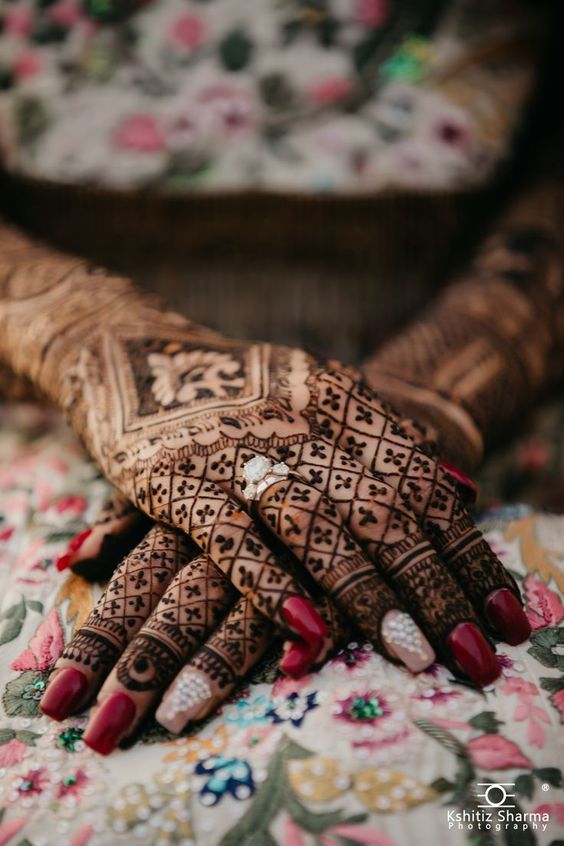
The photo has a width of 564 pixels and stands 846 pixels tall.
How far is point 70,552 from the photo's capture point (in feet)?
2.71

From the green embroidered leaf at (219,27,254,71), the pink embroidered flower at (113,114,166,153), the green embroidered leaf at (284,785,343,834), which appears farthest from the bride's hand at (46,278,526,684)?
the green embroidered leaf at (219,27,254,71)

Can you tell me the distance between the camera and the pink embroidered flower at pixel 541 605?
75 centimetres

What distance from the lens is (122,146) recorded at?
4.29 feet

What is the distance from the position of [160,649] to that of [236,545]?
0.11m

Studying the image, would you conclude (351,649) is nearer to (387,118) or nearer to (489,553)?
(489,553)

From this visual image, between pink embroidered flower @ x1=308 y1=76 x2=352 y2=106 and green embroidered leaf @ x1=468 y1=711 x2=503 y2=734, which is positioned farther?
pink embroidered flower @ x1=308 y1=76 x2=352 y2=106

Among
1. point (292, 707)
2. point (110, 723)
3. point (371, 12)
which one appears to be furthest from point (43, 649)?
point (371, 12)

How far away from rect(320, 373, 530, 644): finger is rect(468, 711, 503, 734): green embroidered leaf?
87 mm

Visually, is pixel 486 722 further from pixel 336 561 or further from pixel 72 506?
pixel 72 506

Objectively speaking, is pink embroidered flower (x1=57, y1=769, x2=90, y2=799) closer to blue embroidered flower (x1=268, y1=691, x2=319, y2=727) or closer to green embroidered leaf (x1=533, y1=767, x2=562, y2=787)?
blue embroidered flower (x1=268, y1=691, x2=319, y2=727)

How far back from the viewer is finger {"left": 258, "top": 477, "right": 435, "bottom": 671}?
67 centimetres

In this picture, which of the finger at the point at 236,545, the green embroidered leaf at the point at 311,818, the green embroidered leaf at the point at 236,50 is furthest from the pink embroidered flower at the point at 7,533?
the green embroidered leaf at the point at 236,50

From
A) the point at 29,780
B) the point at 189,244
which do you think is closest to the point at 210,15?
the point at 189,244

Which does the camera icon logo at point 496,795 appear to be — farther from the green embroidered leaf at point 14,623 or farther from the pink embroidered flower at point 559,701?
the green embroidered leaf at point 14,623
